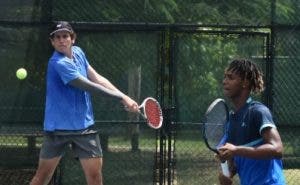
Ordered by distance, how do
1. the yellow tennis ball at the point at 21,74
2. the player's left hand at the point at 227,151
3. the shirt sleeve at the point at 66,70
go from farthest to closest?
the yellow tennis ball at the point at 21,74 → the shirt sleeve at the point at 66,70 → the player's left hand at the point at 227,151

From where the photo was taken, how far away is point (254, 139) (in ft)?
11.3

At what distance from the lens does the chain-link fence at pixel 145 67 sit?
702cm

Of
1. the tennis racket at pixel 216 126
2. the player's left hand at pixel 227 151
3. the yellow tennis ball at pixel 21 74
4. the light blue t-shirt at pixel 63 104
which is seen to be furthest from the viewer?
the yellow tennis ball at pixel 21 74

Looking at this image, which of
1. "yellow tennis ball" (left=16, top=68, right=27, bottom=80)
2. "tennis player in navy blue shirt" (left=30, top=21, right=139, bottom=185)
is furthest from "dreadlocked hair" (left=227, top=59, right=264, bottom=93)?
"yellow tennis ball" (left=16, top=68, right=27, bottom=80)

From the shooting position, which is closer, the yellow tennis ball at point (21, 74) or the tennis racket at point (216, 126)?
the tennis racket at point (216, 126)

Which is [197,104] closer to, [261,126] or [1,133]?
[1,133]

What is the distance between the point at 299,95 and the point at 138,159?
1912mm

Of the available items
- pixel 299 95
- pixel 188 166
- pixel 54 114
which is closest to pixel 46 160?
pixel 54 114

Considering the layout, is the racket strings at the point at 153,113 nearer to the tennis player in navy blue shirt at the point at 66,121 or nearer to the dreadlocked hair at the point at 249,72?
the tennis player in navy blue shirt at the point at 66,121

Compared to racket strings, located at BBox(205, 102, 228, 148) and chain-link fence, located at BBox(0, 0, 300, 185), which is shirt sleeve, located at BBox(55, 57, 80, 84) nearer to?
chain-link fence, located at BBox(0, 0, 300, 185)

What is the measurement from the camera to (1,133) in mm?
6996

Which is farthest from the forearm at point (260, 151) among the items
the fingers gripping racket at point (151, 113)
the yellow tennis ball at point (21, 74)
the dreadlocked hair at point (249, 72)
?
the yellow tennis ball at point (21, 74)

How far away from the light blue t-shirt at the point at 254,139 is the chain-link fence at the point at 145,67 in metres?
3.50

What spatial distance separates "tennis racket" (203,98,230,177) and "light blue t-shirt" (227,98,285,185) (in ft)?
0.28
